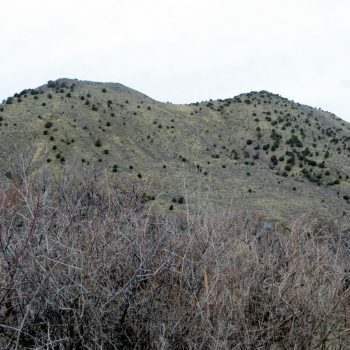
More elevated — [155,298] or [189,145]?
[189,145]

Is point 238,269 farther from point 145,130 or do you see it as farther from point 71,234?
point 145,130

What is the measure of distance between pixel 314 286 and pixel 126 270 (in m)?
2.21

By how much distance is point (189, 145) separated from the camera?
56938 mm

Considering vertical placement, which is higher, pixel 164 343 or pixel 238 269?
pixel 238 269

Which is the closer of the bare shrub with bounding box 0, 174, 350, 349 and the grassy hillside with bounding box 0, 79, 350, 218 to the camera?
the bare shrub with bounding box 0, 174, 350, 349

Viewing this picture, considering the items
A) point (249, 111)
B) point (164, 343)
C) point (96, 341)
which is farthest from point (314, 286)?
point (249, 111)

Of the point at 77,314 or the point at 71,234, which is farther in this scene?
the point at 71,234

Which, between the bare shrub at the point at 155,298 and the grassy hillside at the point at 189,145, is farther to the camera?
the grassy hillside at the point at 189,145

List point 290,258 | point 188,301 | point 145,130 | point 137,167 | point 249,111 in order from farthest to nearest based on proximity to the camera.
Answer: point 249,111 < point 145,130 < point 137,167 < point 290,258 < point 188,301

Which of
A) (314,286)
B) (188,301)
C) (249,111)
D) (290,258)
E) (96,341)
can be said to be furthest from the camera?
(249,111)

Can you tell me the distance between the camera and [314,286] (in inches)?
214

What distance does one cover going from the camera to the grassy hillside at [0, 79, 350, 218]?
40.7m

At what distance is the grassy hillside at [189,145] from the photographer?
40.7 metres

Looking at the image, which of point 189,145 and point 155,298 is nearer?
point 155,298
